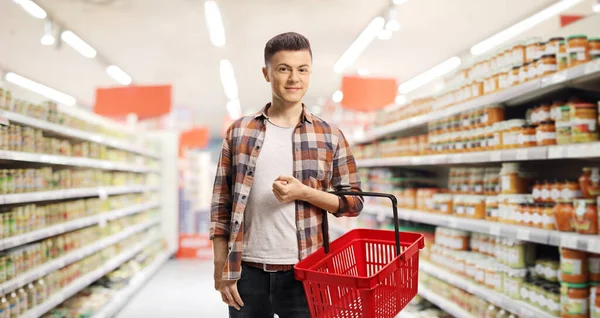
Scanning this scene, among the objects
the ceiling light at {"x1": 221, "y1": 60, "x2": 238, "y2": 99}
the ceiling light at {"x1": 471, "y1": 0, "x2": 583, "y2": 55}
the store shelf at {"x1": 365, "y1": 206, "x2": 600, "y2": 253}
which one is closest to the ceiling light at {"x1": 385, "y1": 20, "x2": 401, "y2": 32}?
the ceiling light at {"x1": 471, "y1": 0, "x2": 583, "y2": 55}

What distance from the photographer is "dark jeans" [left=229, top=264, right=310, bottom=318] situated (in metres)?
1.62

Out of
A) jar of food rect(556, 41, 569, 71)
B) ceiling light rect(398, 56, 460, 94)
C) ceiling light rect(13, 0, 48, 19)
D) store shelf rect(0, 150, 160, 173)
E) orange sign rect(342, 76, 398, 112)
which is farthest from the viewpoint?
ceiling light rect(398, 56, 460, 94)

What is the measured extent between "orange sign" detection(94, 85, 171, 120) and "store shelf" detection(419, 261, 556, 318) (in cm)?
505

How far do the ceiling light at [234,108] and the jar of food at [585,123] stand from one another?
13.9m

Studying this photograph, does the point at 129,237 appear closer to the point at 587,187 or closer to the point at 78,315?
the point at 78,315

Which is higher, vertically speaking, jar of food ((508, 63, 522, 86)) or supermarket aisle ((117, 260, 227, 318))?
jar of food ((508, 63, 522, 86))

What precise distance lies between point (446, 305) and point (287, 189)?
2.62 meters

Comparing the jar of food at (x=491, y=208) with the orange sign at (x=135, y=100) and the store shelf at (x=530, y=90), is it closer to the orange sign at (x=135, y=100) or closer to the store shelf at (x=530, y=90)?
the store shelf at (x=530, y=90)

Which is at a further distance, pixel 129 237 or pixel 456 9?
pixel 456 9

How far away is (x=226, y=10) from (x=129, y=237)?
387 centimetres

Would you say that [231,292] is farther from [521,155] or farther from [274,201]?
[521,155]

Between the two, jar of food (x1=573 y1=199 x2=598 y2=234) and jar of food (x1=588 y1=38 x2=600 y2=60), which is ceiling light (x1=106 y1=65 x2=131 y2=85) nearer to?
jar of food (x1=588 y1=38 x2=600 y2=60)

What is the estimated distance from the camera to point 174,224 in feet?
29.4

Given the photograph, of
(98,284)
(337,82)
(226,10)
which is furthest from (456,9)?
(98,284)
